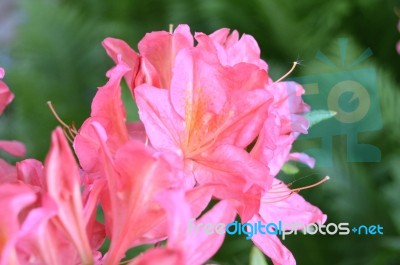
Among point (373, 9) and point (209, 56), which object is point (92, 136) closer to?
point (209, 56)

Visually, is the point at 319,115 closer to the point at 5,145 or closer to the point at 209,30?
the point at 5,145

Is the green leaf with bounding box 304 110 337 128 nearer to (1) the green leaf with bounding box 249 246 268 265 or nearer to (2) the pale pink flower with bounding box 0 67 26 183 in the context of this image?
(1) the green leaf with bounding box 249 246 268 265

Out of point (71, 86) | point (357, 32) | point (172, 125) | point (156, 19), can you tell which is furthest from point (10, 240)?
point (156, 19)

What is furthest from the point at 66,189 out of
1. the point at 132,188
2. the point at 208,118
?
the point at 208,118

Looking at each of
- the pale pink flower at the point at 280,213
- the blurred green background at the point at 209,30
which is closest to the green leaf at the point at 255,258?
the pale pink flower at the point at 280,213

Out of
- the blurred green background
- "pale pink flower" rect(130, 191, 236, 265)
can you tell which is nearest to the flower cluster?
"pale pink flower" rect(130, 191, 236, 265)
